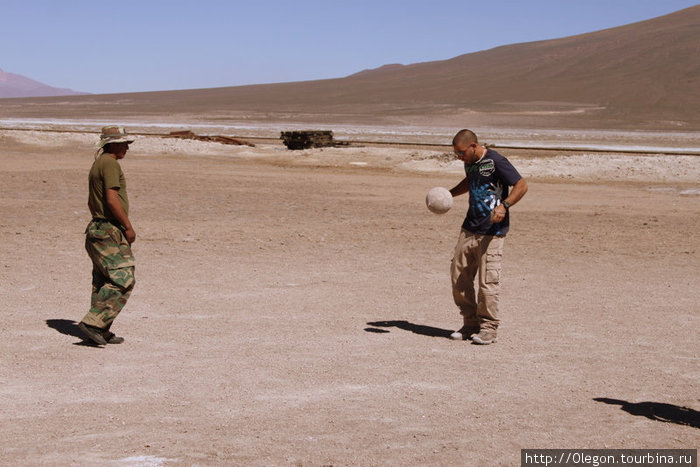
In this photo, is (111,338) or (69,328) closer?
(111,338)

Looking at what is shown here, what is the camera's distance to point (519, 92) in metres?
113

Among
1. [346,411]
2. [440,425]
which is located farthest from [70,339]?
[440,425]

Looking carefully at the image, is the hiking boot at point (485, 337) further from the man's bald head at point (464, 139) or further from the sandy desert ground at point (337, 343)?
the man's bald head at point (464, 139)

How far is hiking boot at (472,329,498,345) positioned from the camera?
24.1 ft

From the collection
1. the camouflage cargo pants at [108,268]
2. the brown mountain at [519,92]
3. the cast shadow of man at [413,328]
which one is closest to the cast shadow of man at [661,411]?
the cast shadow of man at [413,328]

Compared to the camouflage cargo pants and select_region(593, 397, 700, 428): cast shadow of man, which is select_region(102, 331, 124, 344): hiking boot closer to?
the camouflage cargo pants

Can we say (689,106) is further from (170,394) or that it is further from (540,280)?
(170,394)

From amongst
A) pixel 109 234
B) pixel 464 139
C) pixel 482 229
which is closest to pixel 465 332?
pixel 482 229

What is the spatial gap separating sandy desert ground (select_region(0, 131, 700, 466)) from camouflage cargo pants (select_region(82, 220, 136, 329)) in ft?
0.91

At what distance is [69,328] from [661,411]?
15.4ft

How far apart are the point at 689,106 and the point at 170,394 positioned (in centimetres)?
9109

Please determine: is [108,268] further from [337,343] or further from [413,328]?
[413,328]

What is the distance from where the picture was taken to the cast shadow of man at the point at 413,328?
307 inches

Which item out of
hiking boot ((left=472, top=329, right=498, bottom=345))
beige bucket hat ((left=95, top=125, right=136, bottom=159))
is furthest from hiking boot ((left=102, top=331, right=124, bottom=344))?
hiking boot ((left=472, top=329, right=498, bottom=345))
